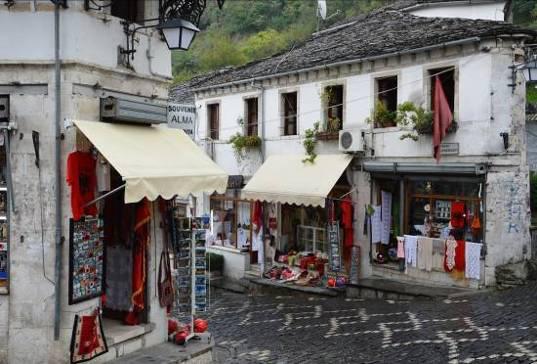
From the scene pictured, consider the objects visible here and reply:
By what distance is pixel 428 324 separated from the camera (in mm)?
12852

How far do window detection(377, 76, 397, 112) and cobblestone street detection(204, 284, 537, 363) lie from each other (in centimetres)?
570

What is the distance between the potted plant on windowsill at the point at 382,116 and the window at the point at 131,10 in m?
9.37

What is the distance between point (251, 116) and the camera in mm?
22938

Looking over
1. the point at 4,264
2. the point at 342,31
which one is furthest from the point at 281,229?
the point at 4,264

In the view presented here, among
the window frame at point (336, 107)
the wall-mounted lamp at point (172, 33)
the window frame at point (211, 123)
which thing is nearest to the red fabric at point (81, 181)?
the wall-mounted lamp at point (172, 33)

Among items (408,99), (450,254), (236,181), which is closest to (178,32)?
(408,99)

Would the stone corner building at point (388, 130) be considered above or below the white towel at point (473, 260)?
above

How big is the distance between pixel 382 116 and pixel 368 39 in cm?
327

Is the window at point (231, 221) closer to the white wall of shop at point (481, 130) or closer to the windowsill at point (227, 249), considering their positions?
the windowsill at point (227, 249)

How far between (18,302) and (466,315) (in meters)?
9.01

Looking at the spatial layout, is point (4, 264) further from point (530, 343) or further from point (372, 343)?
point (530, 343)

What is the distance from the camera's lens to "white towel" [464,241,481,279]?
1552 centimetres

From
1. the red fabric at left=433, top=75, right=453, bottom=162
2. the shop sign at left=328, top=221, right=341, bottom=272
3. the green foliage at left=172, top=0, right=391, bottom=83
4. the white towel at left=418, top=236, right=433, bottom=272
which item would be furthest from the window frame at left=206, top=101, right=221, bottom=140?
the green foliage at left=172, top=0, right=391, bottom=83

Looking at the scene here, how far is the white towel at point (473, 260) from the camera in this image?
15.5 meters
